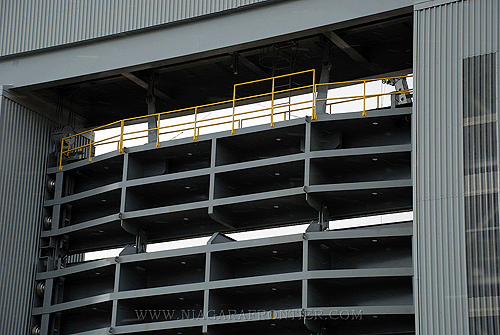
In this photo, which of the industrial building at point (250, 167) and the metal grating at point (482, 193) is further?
the industrial building at point (250, 167)

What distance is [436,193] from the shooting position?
24062 mm

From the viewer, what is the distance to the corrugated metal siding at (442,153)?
2295 cm

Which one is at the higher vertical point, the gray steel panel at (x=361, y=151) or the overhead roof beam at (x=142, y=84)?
the overhead roof beam at (x=142, y=84)

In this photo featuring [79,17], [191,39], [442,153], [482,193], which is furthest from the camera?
[79,17]

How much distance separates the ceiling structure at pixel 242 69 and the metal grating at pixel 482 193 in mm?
5116

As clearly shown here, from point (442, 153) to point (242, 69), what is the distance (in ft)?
39.7

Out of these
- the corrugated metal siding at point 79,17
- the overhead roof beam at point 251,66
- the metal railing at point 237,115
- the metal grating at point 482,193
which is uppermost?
the corrugated metal siding at point 79,17

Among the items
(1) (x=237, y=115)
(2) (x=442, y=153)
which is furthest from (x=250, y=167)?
(2) (x=442, y=153)

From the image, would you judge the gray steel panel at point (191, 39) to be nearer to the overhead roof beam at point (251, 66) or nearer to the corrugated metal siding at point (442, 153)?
the overhead roof beam at point (251, 66)

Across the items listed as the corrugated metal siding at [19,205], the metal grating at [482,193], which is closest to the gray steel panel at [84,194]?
the corrugated metal siding at [19,205]

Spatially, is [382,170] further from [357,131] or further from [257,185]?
[257,185]

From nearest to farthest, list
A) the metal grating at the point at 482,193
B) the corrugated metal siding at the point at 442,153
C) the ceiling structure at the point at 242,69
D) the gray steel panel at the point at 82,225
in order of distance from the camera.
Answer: the metal grating at the point at 482,193 → the corrugated metal siding at the point at 442,153 → the ceiling structure at the point at 242,69 → the gray steel panel at the point at 82,225

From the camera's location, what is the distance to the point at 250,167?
29.3 metres

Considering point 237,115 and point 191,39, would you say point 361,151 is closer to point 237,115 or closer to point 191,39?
point 237,115
